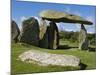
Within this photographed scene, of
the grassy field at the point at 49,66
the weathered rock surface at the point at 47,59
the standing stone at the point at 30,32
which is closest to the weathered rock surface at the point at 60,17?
the standing stone at the point at 30,32

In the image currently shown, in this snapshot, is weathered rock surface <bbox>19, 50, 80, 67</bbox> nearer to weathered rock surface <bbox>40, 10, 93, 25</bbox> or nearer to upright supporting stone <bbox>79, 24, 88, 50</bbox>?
upright supporting stone <bbox>79, 24, 88, 50</bbox>

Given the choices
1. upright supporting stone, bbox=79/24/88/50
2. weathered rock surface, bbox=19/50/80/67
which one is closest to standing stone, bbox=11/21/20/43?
weathered rock surface, bbox=19/50/80/67

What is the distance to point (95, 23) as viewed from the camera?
8.98 ft

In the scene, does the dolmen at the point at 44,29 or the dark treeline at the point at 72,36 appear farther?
the dark treeline at the point at 72,36

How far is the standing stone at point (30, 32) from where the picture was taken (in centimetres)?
241

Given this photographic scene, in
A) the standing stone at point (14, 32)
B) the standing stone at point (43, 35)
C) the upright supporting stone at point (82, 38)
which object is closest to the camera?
the standing stone at point (14, 32)

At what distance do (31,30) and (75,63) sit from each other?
657 millimetres

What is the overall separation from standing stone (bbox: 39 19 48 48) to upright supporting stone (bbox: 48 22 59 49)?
5 cm

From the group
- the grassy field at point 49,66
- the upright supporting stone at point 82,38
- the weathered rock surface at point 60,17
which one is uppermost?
the weathered rock surface at point 60,17

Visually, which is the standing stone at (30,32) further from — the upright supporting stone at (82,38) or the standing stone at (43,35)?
the upright supporting stone at (82,38)

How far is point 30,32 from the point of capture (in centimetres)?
245

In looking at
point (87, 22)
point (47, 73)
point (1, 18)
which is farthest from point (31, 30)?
point (87, 22)

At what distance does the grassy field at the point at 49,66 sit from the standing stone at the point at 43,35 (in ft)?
0.19

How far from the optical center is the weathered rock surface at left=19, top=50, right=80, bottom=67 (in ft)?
7.93
